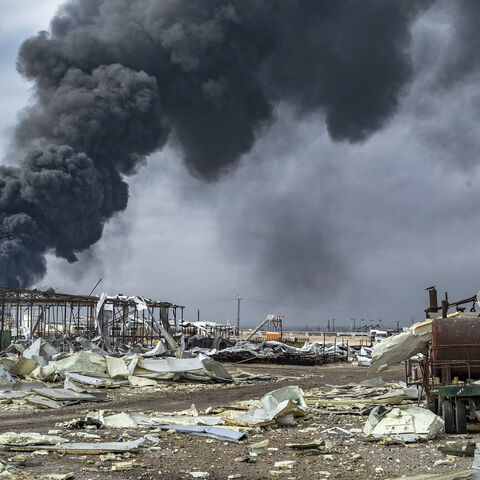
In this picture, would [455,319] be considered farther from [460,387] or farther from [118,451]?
[118,451]

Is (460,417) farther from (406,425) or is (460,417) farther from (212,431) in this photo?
(212,431)

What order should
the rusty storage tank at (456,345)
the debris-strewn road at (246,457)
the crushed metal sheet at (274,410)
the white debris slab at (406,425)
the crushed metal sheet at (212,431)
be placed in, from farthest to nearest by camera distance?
the crushed metal sheet at (274,410) < the rusty storage tank at (456,345) < the crushed metal sheet at (212,431) < the white debris slab at (406,425) < the debris-strewn road at (246,457)

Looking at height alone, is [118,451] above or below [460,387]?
below

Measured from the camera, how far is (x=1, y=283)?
49094mm

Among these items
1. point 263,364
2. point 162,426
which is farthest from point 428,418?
point 263,364

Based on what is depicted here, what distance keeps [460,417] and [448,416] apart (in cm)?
21

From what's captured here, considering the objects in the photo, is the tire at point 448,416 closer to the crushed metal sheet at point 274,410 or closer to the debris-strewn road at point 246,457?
the debris-strewn road at point 246,457

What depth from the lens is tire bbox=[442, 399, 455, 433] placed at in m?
11.7

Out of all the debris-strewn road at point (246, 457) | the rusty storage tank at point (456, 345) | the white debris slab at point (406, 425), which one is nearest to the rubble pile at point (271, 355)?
the debris-strewn road at point (246, 457)

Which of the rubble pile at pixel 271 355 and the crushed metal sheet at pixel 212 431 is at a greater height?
the rubble pile at pixel 271 355

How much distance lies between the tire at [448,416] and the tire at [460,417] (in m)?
0.08

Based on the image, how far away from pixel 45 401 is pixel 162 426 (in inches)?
240

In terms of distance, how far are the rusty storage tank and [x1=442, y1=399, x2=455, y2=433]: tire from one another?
78cm

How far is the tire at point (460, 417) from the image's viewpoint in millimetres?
11648
